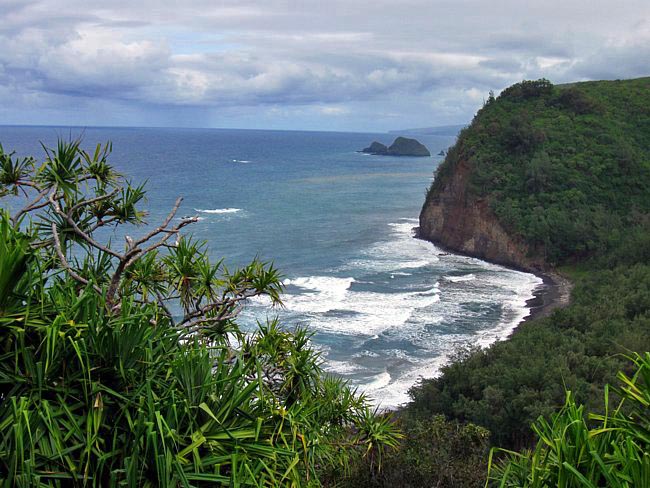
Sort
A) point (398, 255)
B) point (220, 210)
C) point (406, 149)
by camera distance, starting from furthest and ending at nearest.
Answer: point (406, 149) < point (220, 210) < point (398, 255)

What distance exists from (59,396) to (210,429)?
1313mm

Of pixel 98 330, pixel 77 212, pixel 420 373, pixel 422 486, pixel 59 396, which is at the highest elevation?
pixel 77 212

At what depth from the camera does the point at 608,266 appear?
4628 centimetres

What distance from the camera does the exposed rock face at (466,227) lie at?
53406 millimetres

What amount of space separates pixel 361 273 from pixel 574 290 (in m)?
14.8

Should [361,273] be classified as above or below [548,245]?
below

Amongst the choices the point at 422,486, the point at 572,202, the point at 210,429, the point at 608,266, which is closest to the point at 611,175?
the point at 572,202

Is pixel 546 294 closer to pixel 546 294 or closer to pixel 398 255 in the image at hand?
pixel 546 294

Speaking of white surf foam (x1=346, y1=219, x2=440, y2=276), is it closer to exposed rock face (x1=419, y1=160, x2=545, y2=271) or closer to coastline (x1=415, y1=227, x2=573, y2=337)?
exposed rock face (x1=419, y1=160, x2=545, y2=271)

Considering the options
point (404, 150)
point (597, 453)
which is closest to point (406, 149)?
point (404, 150)

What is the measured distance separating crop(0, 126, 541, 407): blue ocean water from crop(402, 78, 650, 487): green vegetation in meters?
3.63

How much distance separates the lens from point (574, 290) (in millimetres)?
41375

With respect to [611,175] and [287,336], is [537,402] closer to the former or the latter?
[287,336]

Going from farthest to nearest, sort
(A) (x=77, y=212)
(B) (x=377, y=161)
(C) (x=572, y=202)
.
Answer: (B) (x=377, y=161), (C) (x=572, y=202), (A) (x=77, y=212)
